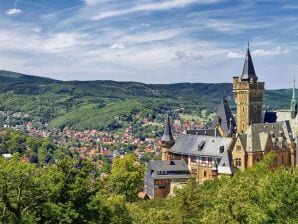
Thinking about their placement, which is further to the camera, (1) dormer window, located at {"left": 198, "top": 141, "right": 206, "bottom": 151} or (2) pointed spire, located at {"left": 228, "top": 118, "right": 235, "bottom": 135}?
(2) pointed spire, located at {"left": 228, "top": 118, "right": 235, "bottom": 135}

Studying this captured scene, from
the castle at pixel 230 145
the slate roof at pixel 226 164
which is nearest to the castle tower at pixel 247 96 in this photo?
the castle at pixel 230 145

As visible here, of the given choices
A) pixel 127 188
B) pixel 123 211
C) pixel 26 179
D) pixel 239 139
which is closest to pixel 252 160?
pixel 239 139

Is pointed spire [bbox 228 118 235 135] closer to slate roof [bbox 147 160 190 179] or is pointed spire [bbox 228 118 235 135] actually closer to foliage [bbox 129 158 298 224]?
slate roof [bbox 147 160 190 179]

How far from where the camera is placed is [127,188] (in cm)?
11162

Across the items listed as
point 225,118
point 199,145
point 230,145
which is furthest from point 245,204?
point 225,118

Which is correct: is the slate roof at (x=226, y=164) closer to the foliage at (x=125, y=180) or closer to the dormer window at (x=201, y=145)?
the dormer window at (x=201, y=145)

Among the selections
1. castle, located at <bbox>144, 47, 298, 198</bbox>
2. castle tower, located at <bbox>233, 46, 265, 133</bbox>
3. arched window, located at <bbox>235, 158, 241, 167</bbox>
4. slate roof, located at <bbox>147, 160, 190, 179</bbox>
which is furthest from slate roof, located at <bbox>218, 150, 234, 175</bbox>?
castle tower, located at <bbox>233, 46, 265, 133</bbox>

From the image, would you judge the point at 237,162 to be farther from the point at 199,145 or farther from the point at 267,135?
the point at 199,145

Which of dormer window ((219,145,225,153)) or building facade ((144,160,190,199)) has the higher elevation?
dormer window ((219,145,225,153))

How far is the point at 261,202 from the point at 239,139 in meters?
66.7

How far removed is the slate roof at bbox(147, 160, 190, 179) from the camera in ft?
364

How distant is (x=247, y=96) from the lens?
378ft

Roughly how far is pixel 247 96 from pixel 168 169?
84.4 ft

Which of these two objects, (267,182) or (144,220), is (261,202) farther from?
(144,220)
